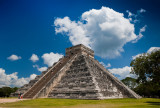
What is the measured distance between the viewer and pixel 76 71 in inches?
910

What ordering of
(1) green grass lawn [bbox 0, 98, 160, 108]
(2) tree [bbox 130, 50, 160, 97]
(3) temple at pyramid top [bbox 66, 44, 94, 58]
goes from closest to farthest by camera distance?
(1) green grass lawn [bbox 0, 98, 160, 108] → (2) tree [bbox 130, 50, 160, 97] → (3) temple at pyramid top [bbox 66, 44, 94, 58]

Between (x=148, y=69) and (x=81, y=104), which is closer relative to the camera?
(x=81, y=104)

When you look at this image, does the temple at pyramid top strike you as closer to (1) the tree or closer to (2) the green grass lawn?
(1) the tree

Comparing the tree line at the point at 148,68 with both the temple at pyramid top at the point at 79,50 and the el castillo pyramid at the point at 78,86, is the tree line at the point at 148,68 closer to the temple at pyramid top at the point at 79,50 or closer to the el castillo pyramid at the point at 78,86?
the el castillo pyramid at the point at 78,86

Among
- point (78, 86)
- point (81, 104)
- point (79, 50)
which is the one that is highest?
point (79, 50)

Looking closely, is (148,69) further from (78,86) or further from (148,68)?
(78,86)

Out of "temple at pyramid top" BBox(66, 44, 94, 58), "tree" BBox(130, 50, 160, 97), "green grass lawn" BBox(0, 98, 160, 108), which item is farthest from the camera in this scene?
"temple at pyramid top" BBox(66, 44, 94, 58)

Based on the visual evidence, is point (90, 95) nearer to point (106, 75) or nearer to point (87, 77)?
point (87, 77)

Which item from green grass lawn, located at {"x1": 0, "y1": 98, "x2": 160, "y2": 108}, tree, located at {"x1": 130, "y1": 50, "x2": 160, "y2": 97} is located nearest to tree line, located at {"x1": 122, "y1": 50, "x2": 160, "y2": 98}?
tree, located at {"x1": 130, "y1": 50, "x2": 160, "y2": 97}

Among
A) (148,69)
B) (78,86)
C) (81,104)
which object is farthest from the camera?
(78,86)

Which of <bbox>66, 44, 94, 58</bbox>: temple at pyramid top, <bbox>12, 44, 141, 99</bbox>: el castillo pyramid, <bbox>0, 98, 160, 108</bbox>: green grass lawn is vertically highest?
<bbox>66, 44, 94, 58</bbox>: temple at pyramid top

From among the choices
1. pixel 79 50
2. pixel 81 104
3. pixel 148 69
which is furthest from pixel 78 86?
pixel 79 50

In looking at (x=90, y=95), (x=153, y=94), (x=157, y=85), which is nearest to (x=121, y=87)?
(x=157, y=85)

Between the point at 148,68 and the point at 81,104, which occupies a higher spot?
the point at 148,68
